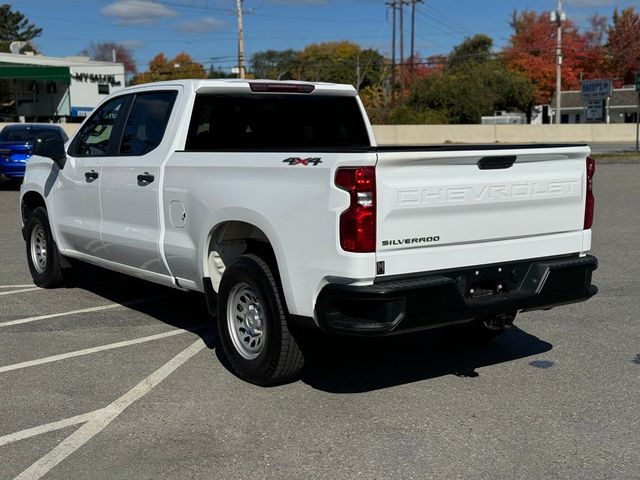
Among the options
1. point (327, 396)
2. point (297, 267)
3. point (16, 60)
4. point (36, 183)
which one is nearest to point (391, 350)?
point (327, 396)

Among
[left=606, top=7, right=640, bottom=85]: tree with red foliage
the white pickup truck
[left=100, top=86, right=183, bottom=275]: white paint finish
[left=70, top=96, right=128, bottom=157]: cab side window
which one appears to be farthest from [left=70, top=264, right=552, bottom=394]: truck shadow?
[left=606, top=7, right=640, bottom=85]: tree with red foliage

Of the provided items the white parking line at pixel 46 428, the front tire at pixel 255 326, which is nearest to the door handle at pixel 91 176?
the front tire at pixel 255 326

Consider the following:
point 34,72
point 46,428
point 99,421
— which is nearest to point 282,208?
point 99,421

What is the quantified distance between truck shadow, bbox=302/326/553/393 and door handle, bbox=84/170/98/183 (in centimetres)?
248

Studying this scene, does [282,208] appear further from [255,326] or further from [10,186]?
[10,186]

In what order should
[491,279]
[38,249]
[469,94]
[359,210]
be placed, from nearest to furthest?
[359,210] → [491,279] → [38,249] → [469,94]

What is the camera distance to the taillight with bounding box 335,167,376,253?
4.50 meters

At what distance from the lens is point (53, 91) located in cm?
6706

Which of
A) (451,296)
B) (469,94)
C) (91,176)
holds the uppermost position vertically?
(469,94)

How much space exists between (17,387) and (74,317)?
201cm

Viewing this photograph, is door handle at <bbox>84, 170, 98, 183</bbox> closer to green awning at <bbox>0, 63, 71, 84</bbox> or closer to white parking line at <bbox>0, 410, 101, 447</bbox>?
white parking line at <bbox>0, 410, 101, 447</bbox>

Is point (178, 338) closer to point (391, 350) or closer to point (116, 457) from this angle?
point (391, 350)

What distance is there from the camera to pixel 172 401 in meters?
5.18

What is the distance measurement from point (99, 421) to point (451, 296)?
2.24 metres
